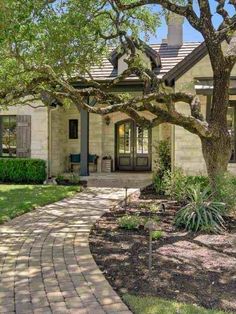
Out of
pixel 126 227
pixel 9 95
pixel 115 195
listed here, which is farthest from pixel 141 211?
pixel 9 95

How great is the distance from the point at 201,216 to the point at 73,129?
1163 cm

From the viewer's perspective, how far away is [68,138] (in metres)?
18.4

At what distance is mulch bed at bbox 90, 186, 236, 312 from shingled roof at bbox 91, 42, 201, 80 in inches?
362

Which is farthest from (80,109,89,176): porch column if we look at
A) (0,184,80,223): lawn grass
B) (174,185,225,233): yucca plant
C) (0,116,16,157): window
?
(174,185,225,233): yucca plant

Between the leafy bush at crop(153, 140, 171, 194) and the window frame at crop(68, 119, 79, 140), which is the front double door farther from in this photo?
the leafy bush at crop(153, 140, 171, 194)

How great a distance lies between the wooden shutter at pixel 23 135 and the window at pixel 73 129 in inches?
96.0

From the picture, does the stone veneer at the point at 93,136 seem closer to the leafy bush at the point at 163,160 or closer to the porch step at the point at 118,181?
the porch step at the point at 118,181

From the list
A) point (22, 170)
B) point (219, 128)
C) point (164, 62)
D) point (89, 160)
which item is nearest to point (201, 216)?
point (219, 128)

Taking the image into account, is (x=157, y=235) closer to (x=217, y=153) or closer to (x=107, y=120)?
(x=217, y=153)

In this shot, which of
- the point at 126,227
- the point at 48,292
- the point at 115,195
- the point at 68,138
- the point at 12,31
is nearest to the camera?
the point at 48,292

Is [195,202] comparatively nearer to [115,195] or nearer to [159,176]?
[115,195]

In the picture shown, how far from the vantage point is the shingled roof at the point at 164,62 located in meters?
16.0

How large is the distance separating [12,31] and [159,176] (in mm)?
8406

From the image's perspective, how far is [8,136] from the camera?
1720cm
